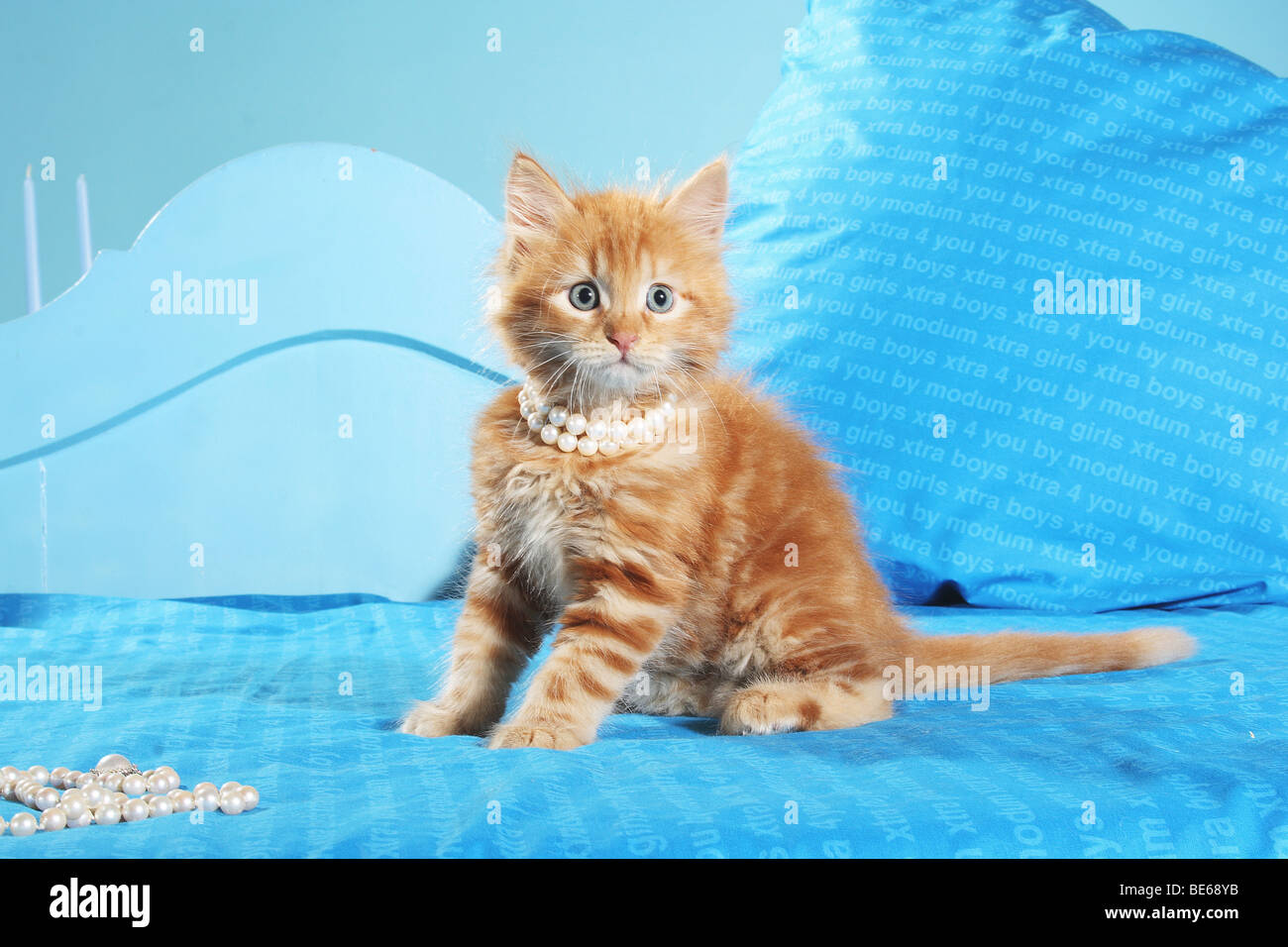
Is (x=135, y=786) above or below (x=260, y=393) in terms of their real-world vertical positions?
below

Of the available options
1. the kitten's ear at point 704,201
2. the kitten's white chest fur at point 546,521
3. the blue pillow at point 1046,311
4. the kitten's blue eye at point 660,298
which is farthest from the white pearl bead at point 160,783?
the blue pillow at point 1046,311

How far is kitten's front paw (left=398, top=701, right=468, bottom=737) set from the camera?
121cm

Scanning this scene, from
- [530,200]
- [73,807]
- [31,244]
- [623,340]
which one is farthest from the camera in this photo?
[31,244]

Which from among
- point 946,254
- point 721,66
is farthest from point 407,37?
point 946,254

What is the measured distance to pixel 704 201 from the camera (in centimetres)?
130

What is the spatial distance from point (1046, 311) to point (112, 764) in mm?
1492

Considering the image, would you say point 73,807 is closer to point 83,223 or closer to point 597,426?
point 597,426

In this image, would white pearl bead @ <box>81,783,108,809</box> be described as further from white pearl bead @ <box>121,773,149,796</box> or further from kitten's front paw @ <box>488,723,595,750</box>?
kitten's front paw @ <box>488,723,595,750</box>

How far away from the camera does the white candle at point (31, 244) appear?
213 cm

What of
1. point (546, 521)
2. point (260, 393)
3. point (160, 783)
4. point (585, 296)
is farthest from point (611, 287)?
point (260, 393)

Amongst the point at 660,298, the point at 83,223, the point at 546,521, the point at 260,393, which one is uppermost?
the point at 83,223

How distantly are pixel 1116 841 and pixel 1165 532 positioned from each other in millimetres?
1095

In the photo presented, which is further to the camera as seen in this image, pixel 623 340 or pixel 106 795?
pixel 623 340
